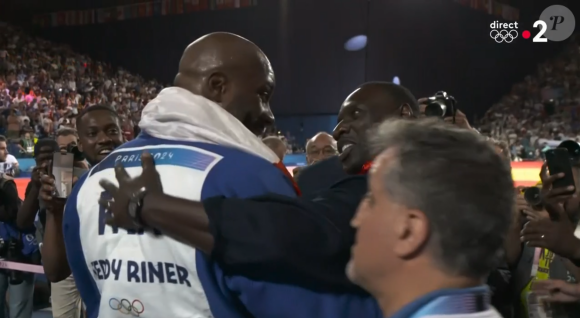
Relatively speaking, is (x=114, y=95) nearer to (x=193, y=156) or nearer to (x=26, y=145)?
(x=26, y=145)

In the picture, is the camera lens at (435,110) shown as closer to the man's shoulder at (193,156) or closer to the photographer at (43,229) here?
the man's shoulder at (193,156)

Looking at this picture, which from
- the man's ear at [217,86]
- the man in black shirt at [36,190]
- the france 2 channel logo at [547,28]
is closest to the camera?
the man's ear at [217,86]

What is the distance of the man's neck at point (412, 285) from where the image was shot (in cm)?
97

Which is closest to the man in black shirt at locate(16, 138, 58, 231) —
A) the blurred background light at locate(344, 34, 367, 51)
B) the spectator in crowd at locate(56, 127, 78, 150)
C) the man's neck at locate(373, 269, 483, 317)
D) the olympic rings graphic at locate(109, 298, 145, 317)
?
the spectator in crowd at locate(56, 127, 78, 150)

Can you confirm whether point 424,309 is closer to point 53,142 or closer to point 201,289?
point 201,289

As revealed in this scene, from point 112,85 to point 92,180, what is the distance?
18623 millimetres

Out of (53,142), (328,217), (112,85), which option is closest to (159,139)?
(328,217)

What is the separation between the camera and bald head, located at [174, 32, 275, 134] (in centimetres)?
169

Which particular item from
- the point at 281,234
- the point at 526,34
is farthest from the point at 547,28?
the point at 281,234

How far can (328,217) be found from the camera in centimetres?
139

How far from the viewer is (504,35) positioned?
2248 cm

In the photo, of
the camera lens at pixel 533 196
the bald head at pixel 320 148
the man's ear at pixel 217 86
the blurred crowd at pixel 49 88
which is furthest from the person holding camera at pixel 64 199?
the blurred crowd at pixel 49 88

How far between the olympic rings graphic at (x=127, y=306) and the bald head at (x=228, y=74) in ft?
1.84

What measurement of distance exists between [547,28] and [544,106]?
302 centimetres
